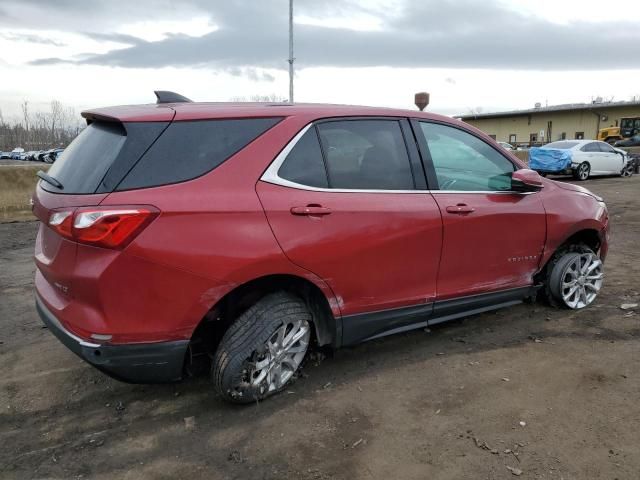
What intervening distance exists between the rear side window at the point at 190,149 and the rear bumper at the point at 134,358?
2.68 feet

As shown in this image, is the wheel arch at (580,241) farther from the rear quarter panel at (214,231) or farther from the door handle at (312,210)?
the rear quarter panel at (214,231)

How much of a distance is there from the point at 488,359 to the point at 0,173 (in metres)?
9.42

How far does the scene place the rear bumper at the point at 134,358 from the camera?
Answer: 2.61m

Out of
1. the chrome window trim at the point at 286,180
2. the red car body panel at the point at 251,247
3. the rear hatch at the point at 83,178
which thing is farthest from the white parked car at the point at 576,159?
the rear hatch at the point at 83,178

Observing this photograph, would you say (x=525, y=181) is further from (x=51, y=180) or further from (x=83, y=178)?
(x=51, y=180)

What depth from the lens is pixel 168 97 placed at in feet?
11.1

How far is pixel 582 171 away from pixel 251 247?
717 inches

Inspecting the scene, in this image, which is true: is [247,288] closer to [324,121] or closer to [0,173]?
[324,121]

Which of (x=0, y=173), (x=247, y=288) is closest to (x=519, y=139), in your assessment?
(x=0, y=173)

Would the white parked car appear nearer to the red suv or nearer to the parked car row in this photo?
the red suv

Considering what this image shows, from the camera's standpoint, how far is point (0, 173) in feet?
31.2

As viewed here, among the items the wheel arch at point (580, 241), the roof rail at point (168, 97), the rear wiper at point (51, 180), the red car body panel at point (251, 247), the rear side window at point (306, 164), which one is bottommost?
the wheel arch at point (580, 241)

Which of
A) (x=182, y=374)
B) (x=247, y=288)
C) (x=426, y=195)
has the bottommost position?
(x=182, y=374)

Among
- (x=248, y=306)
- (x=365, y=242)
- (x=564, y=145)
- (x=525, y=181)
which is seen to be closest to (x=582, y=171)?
(x=564, y=145)
